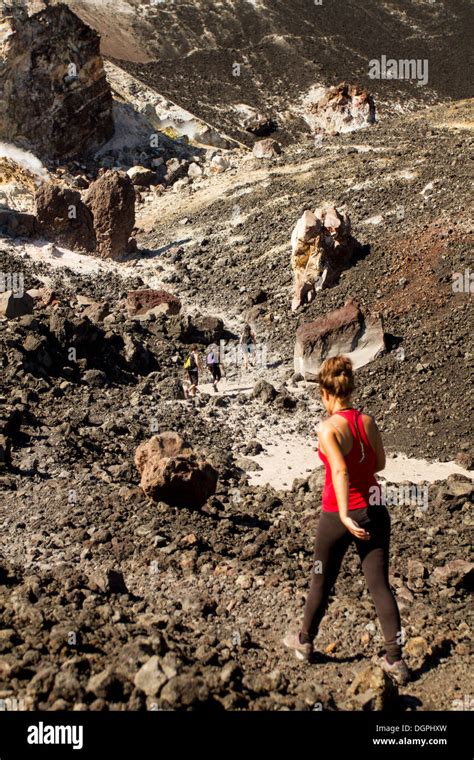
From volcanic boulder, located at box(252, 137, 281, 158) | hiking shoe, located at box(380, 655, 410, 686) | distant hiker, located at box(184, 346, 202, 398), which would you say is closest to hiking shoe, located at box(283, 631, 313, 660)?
hiking shoe, located at box(380, 655, 410, 686)

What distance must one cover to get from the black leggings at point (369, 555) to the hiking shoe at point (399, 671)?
132 millimetres

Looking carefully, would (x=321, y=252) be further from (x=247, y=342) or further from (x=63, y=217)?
(x=63, y=217)

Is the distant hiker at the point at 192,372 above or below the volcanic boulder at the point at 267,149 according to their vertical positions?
below

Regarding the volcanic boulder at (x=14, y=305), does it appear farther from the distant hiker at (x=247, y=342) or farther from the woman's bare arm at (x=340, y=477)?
the woman's bare arm at (x=340, y=477)

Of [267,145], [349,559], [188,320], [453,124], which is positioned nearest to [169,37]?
[267,145]

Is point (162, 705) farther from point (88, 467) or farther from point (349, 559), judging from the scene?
point (88, 467)

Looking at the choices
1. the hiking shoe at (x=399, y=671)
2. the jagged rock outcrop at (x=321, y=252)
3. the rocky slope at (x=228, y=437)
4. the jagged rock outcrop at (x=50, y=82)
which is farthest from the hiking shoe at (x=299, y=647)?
the jagged rock outcrop at (x=50, y=82)

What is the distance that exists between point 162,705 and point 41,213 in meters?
17.0

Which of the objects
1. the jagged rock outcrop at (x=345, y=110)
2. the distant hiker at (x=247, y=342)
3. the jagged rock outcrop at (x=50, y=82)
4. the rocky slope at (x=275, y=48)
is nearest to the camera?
the distant hiker at (x=247, y=342)

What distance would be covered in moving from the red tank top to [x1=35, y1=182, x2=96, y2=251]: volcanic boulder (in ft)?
53.8

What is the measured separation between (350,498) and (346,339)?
877 cm

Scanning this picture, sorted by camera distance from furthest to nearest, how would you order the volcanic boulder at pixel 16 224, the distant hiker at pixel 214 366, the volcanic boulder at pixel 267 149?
the volcanic boulder at pixel 267 149 < the volcanic boulder at pixel 16 224 < the distant hiker at pixel 214 366

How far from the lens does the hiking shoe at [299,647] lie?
458 cm

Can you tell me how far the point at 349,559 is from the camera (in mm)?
6703
